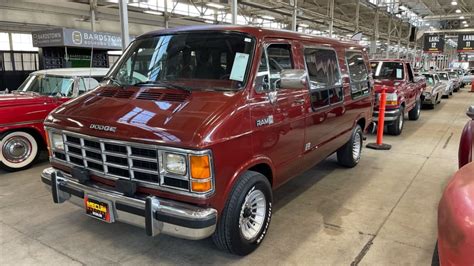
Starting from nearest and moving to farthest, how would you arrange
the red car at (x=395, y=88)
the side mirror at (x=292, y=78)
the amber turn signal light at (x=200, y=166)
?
the amber turn signal light at (x=200, y=166), the side mirror at (x=292, y=78), the red car at (x=395, y=88)

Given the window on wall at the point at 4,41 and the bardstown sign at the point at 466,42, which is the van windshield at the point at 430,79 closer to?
the window on wall at the point at 4,41

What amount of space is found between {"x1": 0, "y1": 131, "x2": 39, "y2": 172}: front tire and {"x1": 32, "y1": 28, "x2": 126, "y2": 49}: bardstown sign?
560 centimetres

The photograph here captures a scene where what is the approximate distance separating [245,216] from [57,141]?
1954 mm

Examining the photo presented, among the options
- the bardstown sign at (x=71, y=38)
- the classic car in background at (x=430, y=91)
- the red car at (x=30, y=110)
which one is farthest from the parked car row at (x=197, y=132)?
the classic car in background at (x=430, y=91)

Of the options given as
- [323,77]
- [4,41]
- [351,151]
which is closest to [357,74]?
[351,151]

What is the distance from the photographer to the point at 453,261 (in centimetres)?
170

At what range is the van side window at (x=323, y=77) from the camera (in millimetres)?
4199

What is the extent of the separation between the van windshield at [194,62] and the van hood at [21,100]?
305 centimetres

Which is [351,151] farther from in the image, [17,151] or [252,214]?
[17,151]

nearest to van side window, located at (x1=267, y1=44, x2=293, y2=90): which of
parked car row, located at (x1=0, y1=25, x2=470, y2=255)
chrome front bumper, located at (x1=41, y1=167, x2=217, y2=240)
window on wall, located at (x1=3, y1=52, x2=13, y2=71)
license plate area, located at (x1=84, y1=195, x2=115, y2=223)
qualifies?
parked car row, located at (x1=0, y1=25, x2=470, y2=255)

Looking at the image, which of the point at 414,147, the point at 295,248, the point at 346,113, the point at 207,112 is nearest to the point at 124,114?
the point at 207,112

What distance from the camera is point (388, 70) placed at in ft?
31.8

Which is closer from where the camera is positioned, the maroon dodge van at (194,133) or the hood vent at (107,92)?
the maroon dodge van at (194,133)

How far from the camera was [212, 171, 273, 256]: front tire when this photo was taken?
299 cm
